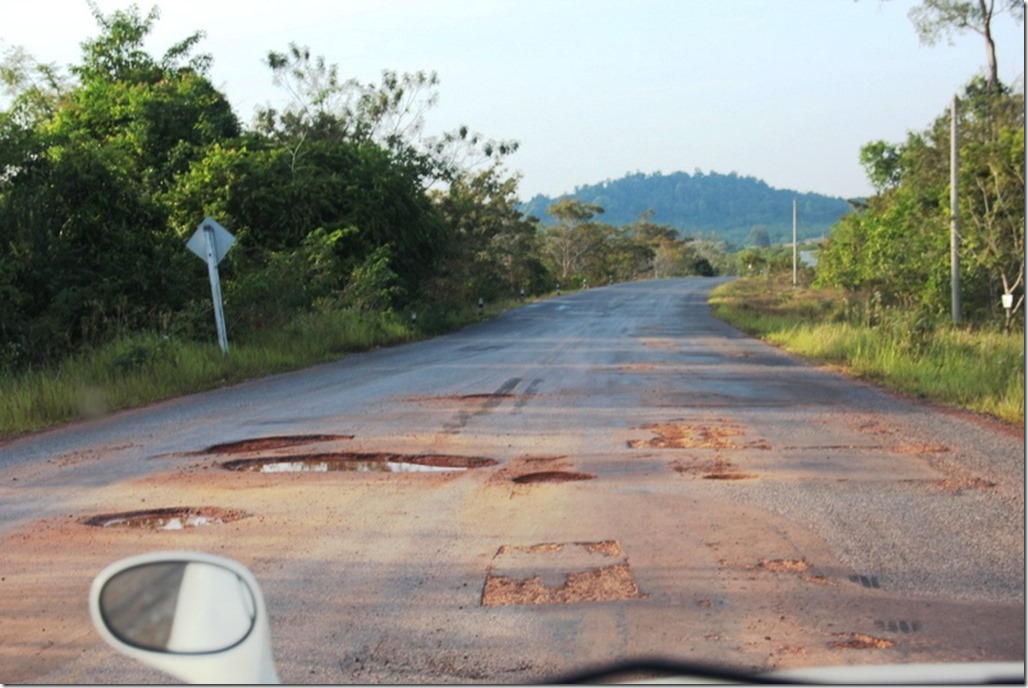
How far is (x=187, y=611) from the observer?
1885 mm

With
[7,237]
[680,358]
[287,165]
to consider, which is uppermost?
[287,165]

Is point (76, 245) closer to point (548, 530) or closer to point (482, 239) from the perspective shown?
point (548, 530)

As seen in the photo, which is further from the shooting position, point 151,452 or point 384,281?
point 384,281

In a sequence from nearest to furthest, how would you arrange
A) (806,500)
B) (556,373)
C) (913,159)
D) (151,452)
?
(806,500) < (151,452) < (556,373) < (913,159)

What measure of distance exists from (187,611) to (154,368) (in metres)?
15.8

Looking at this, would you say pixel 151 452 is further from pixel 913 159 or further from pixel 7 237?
pixel 913 159

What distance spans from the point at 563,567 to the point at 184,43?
32749 mm

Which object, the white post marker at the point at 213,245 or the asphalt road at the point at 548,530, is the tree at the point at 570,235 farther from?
the asphalt road at the point at 548,530

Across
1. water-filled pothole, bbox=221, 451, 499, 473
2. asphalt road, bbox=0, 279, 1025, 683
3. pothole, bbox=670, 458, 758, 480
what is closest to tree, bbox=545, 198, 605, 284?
asphalt road, bbox=0, 279, 1025, 683

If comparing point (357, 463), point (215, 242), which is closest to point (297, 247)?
point (215, 242)

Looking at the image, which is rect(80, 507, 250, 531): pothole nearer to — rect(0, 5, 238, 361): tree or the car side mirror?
the car side mirror

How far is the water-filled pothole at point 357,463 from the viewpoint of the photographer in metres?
9.22

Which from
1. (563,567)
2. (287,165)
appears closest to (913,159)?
(287,165)

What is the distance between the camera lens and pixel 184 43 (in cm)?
3506
